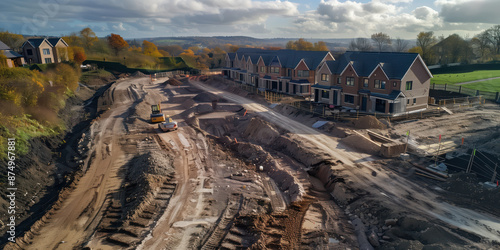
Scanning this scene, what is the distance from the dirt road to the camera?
16719mm

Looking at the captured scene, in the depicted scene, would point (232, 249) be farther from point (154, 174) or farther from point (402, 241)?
point (154, 174)

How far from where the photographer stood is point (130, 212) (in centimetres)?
1750

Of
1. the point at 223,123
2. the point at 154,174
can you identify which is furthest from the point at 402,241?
the point at 223,123

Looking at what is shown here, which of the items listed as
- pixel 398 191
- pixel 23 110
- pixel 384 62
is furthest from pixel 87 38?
pixel 398 191

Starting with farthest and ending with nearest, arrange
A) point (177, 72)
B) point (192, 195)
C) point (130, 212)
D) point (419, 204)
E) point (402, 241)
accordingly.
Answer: point (177, 72), point (192, 195), point (419, 204), point (130, 212), point (402, 241)

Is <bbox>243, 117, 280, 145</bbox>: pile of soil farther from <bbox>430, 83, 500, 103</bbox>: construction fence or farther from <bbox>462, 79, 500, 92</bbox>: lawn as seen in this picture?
<bbox>462, 79, 500, 92</bbox>: lawn

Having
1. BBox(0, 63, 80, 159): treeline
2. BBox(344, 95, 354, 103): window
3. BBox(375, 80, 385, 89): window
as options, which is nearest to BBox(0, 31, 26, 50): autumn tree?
BBox(0, 63, 80, 159): treeline

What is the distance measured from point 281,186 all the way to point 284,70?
38.2 metres

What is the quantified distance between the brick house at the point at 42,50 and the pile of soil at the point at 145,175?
65.0 m

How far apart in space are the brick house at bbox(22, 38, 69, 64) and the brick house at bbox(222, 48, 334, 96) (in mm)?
47355

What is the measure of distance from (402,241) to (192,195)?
1255 cm

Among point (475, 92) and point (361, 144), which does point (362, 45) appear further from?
point (361, 144)

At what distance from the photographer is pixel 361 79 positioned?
42344mm

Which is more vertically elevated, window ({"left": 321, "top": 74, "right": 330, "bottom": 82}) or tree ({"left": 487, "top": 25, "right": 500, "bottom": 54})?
tree ({"left": 487, "top": 25, "right": 500, "bottom": 54})
